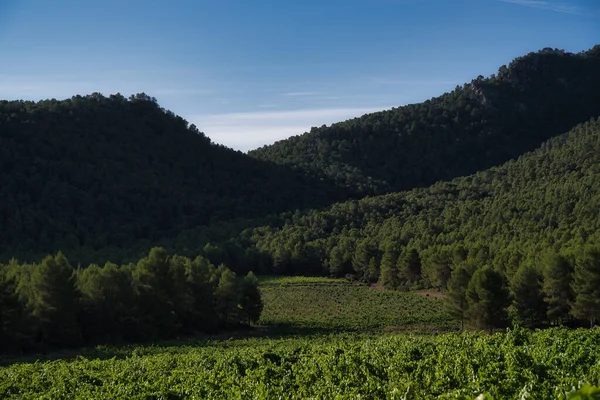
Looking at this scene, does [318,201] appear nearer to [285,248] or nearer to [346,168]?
[346,168]

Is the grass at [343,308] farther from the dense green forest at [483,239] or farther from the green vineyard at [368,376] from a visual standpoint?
the green vineyard at [368,376]

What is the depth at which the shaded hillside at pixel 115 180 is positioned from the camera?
93.8 metres

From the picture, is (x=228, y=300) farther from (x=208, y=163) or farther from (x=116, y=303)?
(x=208, y=163)

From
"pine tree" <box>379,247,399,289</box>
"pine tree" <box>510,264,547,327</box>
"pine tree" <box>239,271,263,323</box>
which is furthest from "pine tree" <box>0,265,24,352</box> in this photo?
"pine tree" <box>379,247,399,289</box>

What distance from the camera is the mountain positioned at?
210ft

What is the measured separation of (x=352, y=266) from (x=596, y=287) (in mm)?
51907

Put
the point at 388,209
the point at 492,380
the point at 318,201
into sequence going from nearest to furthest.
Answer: the point at 492,380, the point at 388,209, the point at 318,201

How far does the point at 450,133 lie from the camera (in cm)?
18200

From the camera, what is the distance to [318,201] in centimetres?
14600

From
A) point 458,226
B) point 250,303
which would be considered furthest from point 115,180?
point 250,303

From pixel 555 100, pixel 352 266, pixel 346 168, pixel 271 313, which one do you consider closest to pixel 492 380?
pixel 271 313

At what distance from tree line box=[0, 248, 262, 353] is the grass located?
19.9ft

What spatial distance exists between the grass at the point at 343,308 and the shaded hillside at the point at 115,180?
1179 inches

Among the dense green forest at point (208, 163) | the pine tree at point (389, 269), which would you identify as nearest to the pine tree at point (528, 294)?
the pine tree at point (389, 269)
